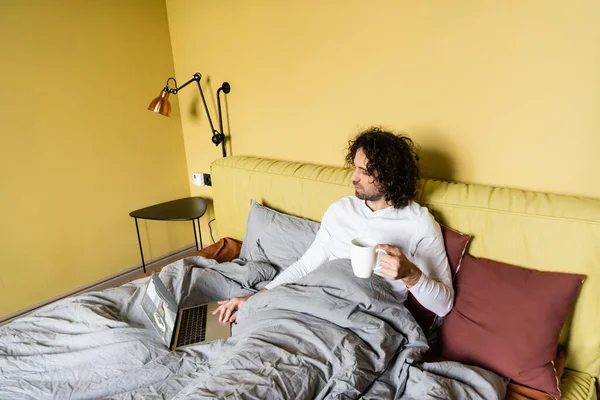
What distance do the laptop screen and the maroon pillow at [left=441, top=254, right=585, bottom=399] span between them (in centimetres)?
96

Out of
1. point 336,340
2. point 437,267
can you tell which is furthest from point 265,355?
point 437,267

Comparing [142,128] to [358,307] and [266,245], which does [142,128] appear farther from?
[358,307]

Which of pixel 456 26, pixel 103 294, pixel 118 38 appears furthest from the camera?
pixel 118 38

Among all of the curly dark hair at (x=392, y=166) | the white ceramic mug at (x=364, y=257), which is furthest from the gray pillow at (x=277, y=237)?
the white ceramic mug at (x=364, y=257)

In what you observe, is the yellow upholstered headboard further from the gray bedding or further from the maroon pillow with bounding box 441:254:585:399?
the gray bedding

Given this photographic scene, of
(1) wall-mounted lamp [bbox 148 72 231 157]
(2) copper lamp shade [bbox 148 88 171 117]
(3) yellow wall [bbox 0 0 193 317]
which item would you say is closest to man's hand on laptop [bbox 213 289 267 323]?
(1) wall-mounted lamp [bbox 148 72 231 157]

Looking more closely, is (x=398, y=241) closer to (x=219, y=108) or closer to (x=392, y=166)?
(x=392, y=166)

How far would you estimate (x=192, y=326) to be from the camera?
146 cm

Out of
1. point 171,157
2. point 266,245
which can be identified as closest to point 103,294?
point 266,245

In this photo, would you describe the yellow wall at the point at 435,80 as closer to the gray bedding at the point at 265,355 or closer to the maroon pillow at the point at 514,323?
A: the maroon pillow at the point at 514,323

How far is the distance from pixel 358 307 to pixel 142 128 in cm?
217

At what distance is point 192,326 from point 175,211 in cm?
130

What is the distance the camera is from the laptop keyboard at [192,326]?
139 cm

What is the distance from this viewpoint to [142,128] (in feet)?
8.93
